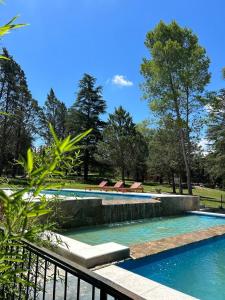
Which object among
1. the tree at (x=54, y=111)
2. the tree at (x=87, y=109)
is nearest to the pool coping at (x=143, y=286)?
the tree at (x=87, y=109)

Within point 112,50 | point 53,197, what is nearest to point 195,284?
point 53,197

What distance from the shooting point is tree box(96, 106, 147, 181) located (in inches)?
1287

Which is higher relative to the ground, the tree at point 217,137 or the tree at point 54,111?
the tree at point 54,111

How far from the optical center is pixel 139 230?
10.5 metres

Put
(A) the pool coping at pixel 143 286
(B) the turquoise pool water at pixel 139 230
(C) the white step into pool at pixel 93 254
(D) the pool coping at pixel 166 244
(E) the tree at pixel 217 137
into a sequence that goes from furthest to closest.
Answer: (E) the tree at pixel 217 137
(B) the turquoise pool water at pixel 139 230
(D) the pool coping at pixel 166 244
(C) the white step into pool at pixel 93 254
(A) the pool coping at pixel 143 286

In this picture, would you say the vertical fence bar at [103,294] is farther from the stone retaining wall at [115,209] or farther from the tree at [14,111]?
the tree at [14,111]

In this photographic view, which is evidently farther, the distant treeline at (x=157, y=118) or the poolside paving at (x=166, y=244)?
the distant treeline at (x=157, y=118)

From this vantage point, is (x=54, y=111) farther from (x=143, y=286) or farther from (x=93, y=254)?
(x=143, y=286)

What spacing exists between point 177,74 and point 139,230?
1264 cm

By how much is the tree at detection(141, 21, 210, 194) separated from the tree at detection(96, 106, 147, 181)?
12532 millimetres

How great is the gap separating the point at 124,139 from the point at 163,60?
14.0 m

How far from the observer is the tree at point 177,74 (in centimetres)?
1973

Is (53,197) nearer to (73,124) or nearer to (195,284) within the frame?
(195,284)

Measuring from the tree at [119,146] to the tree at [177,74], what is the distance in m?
12.5
